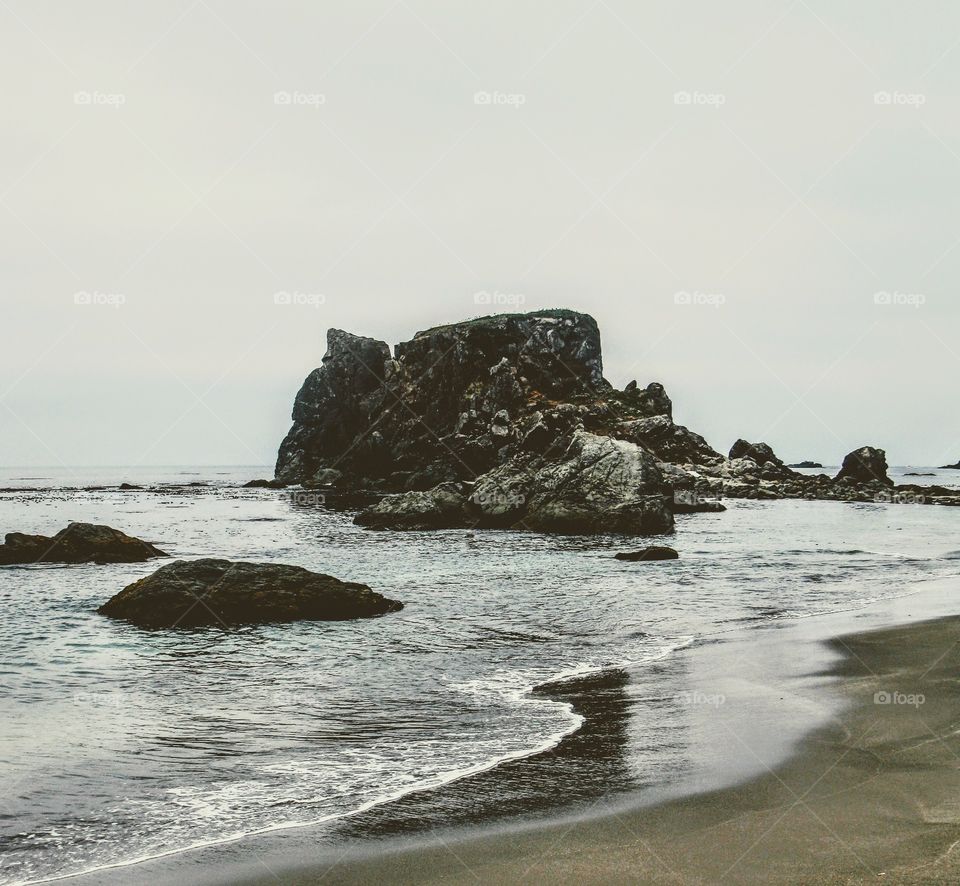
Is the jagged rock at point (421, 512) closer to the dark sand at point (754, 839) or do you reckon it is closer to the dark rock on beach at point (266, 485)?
the dark sand at point (754, 839)

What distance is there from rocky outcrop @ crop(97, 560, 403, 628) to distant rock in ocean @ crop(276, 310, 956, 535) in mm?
42693

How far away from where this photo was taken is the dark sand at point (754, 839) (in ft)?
15.3

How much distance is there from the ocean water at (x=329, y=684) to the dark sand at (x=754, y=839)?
90 centimetres

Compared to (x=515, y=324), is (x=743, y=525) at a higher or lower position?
lower

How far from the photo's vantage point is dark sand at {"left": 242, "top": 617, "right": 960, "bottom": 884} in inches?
184

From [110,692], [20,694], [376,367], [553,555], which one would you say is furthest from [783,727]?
[376,367]

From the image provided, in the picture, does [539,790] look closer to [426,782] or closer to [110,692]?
[426,782]

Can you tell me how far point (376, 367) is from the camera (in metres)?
102

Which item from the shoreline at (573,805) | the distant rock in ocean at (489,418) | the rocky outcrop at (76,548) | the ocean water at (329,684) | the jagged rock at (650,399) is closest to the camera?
the shoreline at (573,805)

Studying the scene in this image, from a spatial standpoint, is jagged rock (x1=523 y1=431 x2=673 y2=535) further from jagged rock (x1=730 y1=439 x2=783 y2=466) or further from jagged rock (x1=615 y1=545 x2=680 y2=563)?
jagged rock (x1=730 y1=439 x2=783 y2=466)

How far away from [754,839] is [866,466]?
9365cm

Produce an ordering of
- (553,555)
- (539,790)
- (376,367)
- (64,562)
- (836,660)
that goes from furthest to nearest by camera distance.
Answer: (376,367) → (553,555) → (64,562) → (836,660) → (539,790)

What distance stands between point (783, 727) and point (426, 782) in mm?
3505

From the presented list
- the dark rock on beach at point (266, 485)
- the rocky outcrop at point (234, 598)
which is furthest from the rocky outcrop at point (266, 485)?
the rocky outcrop at point (234, 598)
